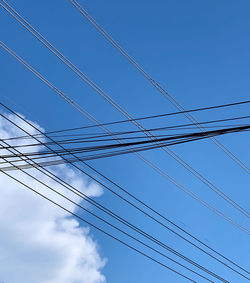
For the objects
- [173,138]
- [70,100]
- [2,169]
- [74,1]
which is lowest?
[2,169]

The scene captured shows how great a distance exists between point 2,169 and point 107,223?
12.6 feet

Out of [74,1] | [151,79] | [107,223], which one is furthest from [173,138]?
[74,1]

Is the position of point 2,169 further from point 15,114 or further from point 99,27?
point 99,27

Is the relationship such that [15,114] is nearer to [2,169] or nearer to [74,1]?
[2,169]

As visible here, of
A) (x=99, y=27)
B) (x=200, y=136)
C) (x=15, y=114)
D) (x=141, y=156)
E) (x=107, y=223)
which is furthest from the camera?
(x=141, y=156)

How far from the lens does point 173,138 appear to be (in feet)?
29.2

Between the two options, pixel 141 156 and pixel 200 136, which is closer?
pixel 200 136

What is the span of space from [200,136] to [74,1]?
709 centimetres

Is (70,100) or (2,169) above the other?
(70,100)

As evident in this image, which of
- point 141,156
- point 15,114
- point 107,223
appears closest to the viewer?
point 15,114

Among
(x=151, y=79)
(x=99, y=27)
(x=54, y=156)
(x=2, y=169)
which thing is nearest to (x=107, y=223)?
(x=54, y=156)

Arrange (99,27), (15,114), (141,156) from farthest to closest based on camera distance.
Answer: (141,156) → (99,27) → (15,114)

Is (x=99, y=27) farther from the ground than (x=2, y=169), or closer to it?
farther from the ground

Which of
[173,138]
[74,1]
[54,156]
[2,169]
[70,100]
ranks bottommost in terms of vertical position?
[2,169]
